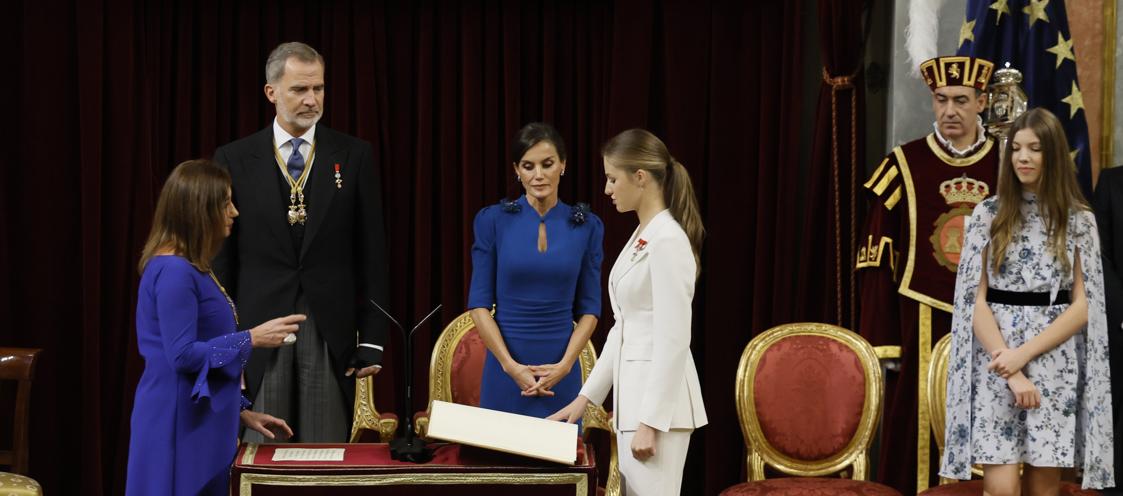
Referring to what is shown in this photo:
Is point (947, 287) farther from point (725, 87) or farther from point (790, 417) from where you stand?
point (725, 87)

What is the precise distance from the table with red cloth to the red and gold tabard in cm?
217

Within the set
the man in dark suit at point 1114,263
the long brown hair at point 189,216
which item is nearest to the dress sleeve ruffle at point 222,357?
the long brown hair at point 189,216

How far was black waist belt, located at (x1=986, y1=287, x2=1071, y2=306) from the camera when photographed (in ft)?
12.2

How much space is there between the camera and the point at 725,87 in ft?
18.0

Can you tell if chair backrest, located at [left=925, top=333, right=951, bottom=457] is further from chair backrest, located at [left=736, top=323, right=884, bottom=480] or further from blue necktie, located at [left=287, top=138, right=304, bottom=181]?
blue necktie, located at [left=287, top=138, right=304, bottom=181]

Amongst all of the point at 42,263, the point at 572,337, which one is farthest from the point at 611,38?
the point at 42,263

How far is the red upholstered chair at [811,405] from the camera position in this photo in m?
4.20

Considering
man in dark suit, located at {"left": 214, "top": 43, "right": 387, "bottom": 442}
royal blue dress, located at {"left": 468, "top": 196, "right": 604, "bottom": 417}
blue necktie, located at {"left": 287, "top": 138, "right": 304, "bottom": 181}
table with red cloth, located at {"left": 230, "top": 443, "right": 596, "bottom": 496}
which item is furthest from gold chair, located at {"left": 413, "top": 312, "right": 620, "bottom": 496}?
table with red cloth, located at {"left": 230, "top": 443, "right": 596, "bottom": 496}

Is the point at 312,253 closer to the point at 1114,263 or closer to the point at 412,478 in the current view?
the point at 412,478

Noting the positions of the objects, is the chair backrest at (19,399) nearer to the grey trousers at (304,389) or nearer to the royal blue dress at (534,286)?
the grey trousers at (304,389)

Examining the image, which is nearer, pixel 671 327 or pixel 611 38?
pixel 671 327

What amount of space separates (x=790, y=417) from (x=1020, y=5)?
175 centimetres

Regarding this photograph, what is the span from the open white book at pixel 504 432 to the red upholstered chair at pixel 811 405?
1.42m

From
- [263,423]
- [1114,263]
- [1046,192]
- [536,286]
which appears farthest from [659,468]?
[1114,263]
